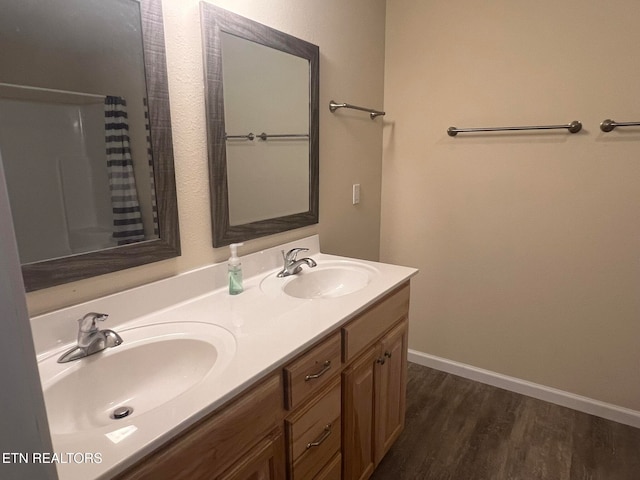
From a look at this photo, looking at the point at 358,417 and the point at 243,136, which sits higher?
the point at 243,136

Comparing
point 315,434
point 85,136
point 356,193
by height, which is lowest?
point 315,434

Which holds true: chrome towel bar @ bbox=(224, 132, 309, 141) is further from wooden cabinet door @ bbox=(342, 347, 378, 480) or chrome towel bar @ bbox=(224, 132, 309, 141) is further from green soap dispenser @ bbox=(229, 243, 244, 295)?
wooden cabinet door @ bbox=(342, 347, 378, 480)

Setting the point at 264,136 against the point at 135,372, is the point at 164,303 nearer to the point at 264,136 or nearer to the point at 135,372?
the point at 135,372

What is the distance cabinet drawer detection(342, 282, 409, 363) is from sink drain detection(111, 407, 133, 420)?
0.63 metres

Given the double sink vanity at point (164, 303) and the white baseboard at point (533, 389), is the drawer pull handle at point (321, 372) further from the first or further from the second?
the white baseboard at point (533, 389)

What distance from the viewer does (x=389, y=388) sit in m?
1.62

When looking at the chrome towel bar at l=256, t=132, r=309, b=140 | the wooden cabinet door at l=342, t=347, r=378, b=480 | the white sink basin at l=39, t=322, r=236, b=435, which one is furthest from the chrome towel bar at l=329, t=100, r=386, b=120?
the white sink basin at l=39, t=322, r=236, b=435

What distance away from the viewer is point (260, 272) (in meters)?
1.63

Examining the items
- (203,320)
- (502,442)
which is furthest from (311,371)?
(502,442)

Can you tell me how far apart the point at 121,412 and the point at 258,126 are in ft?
3.66

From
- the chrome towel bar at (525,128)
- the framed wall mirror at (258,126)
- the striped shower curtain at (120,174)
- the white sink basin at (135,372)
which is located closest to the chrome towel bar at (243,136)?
the framed wall mirror at (258,126)

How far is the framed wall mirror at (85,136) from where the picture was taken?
3.05 ft

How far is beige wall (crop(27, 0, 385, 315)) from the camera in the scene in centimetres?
124

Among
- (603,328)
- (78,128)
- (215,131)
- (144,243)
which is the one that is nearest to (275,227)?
(215,131)
